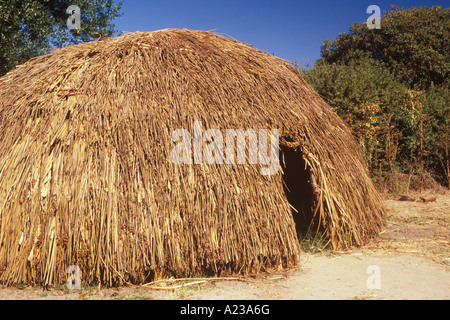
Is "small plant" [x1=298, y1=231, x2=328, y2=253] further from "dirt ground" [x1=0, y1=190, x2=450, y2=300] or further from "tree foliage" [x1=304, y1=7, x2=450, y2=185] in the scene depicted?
"tree foliage" [x1=304, y1=7, x2=450, y2=185]

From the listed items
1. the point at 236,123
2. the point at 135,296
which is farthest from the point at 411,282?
the point at 135,296

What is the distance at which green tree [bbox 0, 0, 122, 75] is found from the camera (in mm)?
10227

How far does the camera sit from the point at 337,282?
4738 mm

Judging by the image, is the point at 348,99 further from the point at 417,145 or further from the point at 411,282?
the point at 411,282

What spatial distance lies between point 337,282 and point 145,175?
8.48 ft

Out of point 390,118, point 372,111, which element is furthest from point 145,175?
point 390,118

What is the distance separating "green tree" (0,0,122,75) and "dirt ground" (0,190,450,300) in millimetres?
7662

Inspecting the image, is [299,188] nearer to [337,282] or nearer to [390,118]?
[337,282]

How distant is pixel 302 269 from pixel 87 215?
272 cm

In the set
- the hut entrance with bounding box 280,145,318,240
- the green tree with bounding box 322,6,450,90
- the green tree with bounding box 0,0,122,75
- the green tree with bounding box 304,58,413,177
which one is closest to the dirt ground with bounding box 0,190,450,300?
the hut entrance with bounding box 280,145,318,240

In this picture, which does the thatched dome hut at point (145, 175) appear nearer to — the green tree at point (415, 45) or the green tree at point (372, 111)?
the green tree at point (372, 111)

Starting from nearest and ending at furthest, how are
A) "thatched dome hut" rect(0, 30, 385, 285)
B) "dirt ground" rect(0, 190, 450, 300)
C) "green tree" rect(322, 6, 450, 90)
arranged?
1. "dirt ground" rect(0, 190, 450, 300)
2. "thatched dome hut" rect(0, 30, 385, 285)
3. "green tree" rect(322, 6, 450, 90)

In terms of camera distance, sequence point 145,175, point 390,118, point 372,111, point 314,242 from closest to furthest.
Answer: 1. point 145,175
2. point 314,242
3. point 372,111
4. point 390,118

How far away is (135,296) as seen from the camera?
4.29 metres
